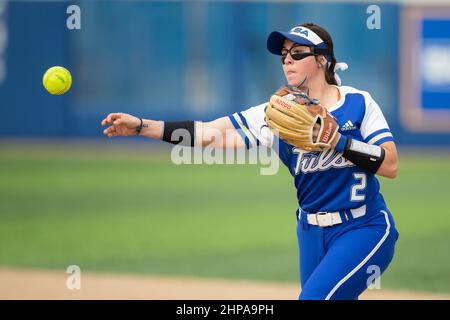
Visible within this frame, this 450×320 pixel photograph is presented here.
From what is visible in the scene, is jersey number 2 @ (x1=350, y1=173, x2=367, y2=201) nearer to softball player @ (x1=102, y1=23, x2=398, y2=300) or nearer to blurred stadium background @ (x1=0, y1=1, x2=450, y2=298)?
softball player @ (x1=102, y1=23, x2=398, y2=300)

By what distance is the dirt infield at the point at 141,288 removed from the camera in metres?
6.93

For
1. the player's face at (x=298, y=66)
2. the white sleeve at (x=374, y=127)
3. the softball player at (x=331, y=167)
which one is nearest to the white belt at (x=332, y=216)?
the softball player at (x=331, y=167)

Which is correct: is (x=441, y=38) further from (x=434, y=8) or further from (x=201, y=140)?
(x=201, y=140)

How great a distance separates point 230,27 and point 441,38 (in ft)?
18.0

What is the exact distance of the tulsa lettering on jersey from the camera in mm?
4293

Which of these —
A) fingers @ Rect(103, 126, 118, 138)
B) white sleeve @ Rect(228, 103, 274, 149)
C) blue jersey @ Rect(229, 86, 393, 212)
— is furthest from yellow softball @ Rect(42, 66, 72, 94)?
blue jersey @ Rect(229, 86, 393, 212)

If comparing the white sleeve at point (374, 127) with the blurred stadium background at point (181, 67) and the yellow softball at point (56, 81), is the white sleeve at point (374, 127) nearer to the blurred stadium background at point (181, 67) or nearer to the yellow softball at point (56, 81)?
the yellow softball at point (56, 81)

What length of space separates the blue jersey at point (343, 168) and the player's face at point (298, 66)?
23 centimetres

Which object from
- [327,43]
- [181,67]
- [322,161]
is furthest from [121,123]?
[181,67]

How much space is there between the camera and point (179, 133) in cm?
457

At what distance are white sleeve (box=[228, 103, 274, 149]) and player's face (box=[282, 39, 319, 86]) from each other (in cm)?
25

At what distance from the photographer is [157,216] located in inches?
474

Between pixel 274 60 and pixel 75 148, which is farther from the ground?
pixel 274 60

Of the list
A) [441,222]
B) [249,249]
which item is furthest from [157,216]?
[441,222]
